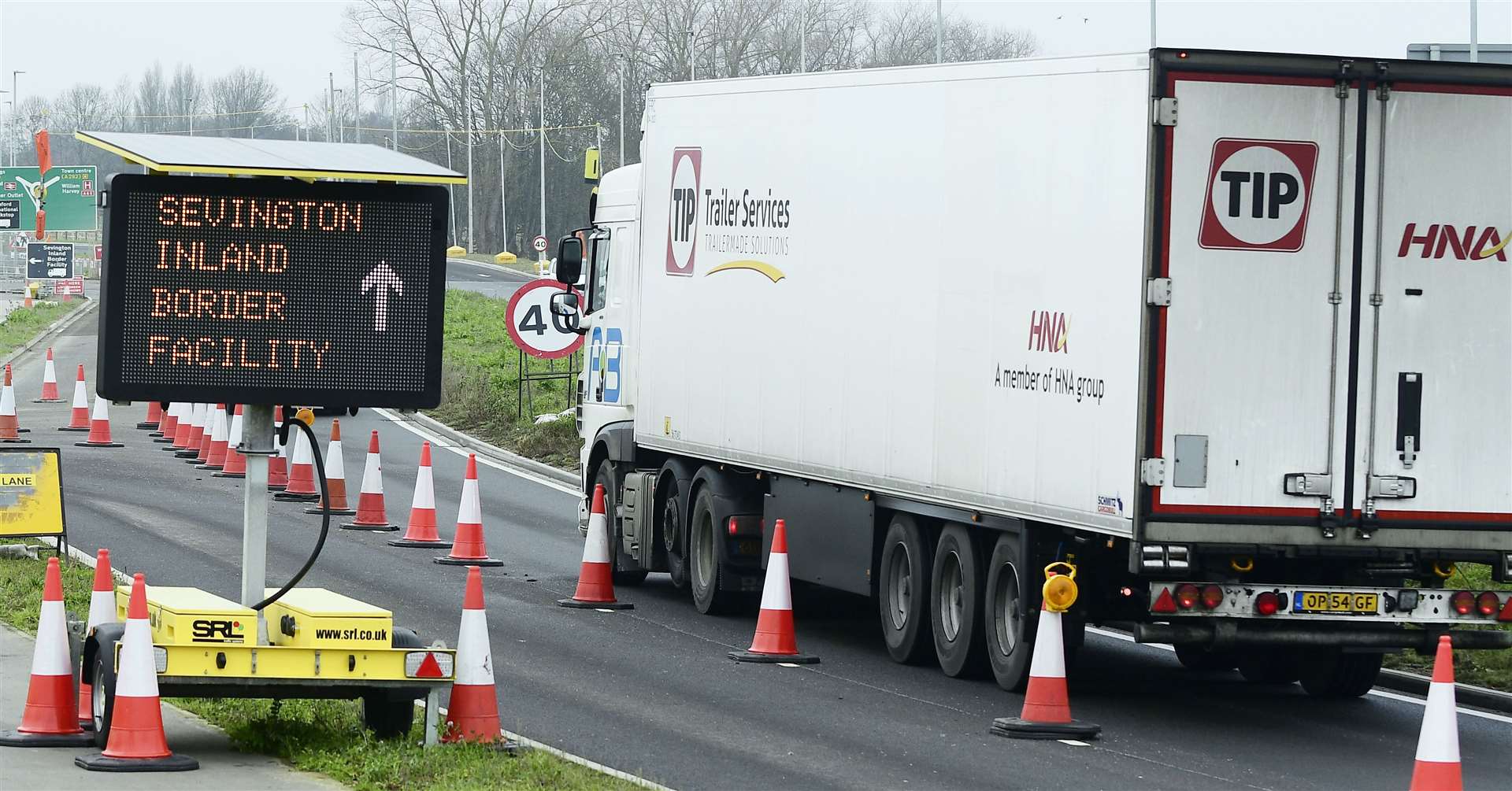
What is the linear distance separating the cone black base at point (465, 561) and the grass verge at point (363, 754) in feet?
22.4

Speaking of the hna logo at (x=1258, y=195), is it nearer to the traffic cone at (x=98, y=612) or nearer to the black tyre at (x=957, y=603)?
the black tyre at (x=957, y=603)

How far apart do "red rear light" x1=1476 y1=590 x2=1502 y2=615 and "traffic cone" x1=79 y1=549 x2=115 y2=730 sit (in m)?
6.96

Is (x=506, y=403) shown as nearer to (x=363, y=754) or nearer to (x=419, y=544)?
(x=419, y=544)

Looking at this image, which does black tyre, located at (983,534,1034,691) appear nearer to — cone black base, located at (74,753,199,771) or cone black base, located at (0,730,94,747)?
cone black base, located at (74,753,199,771)

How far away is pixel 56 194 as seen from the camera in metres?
72.6

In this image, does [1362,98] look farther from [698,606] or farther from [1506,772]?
[698,606]

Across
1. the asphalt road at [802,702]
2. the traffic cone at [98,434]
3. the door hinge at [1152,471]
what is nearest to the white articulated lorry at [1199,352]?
the door hinge at [1152,471]

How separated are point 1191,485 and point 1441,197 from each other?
204 centimetres

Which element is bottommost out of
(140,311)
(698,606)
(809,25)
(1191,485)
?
(698,606)

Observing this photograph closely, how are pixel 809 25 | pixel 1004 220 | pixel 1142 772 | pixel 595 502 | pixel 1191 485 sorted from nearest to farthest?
pixel 1142 772, pixel 1191 485, pixel 1004 220, pixel 595 502, pixel 809 25

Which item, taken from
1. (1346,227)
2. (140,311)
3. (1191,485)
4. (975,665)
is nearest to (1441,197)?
(1346,227)

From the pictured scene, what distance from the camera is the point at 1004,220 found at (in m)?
12.1

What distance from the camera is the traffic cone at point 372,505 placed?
1991 centimetres

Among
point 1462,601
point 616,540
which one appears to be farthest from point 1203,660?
point 616,540
